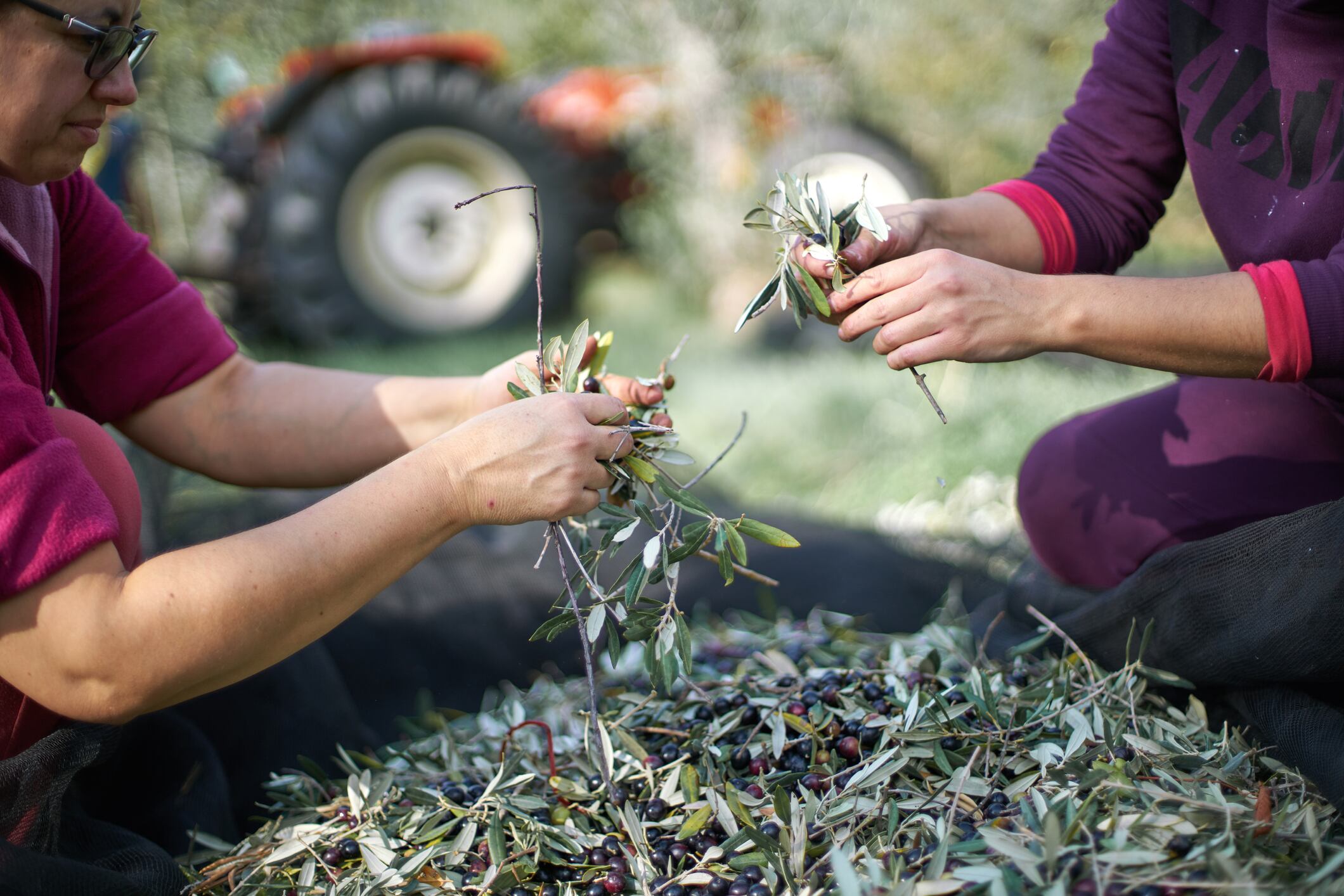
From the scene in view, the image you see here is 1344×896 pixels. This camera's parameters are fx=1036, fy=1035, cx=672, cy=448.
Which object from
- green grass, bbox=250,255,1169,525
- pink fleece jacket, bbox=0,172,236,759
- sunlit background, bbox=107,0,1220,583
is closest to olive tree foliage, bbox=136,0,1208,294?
sunlit background, bbox=107,0,1220,583

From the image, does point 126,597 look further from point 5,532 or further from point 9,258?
point 9,258

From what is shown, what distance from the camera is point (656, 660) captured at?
1486mm

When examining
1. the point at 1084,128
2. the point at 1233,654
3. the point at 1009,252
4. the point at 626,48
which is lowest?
the point at 1233,654

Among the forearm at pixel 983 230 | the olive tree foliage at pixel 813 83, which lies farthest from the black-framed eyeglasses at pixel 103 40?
the olive tree foliage at pixel 813 83

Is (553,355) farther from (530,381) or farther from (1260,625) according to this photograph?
(1260,625)

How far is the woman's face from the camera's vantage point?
1.19m

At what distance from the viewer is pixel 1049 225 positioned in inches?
74.8

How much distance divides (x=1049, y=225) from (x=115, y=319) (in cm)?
165

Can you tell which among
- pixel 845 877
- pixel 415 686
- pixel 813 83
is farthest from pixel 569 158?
pixel 845 877

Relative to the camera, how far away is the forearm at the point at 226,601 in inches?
44.9

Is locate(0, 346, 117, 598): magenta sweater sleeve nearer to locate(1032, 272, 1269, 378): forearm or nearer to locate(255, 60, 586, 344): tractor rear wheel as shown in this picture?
locate(1032, 272, 1269, 378): forearm

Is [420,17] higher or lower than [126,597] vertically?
higher

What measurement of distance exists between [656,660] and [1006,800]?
0.51 m

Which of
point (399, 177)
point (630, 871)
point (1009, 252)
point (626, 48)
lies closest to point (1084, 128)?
point (1009, 252)
